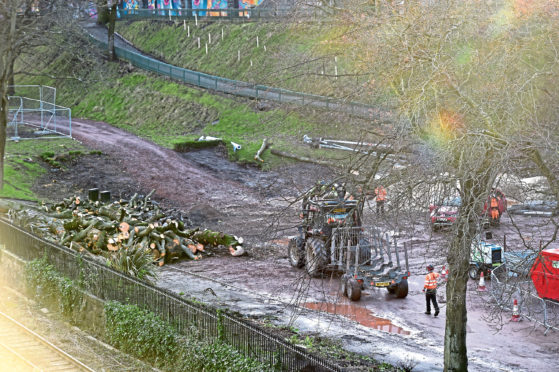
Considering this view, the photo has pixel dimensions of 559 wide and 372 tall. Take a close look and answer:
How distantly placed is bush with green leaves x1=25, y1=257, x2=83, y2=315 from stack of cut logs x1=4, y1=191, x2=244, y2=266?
8.16 feet

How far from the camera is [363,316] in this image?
20375 mm

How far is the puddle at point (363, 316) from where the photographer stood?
63.4 ft

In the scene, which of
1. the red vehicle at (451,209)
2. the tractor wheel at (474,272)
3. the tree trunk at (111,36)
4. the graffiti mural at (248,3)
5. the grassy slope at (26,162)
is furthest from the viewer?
the graffiti mural at (248,3)

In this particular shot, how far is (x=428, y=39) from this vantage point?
13.0 m

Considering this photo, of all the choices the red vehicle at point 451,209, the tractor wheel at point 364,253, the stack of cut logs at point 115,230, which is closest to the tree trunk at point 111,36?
the stack of cut logs at point 115,230

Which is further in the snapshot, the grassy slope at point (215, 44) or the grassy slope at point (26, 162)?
the grassy slope at point (215, 44)

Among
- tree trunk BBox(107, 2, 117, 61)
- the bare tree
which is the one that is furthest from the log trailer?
tree trunk BBox(107, 2, 117, 61)

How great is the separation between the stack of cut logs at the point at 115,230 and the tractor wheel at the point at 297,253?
8.00 ft

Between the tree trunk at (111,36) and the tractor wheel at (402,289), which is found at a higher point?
the tree trunk at (111,36)

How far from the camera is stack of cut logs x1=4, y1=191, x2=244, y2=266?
24969 millimetres

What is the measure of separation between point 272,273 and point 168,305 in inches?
367

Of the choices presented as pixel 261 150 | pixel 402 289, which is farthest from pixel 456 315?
pixel 261 150

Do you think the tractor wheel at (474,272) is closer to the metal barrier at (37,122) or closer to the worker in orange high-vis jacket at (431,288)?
the worker in orange high-vis jacket at (431,288)

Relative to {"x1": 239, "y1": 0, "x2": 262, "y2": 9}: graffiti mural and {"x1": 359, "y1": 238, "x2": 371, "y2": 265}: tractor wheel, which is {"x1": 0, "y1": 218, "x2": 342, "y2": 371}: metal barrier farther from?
{"x1": 239, "y1": 0, "x2": 262, "y2": 9}: graffiti mural
